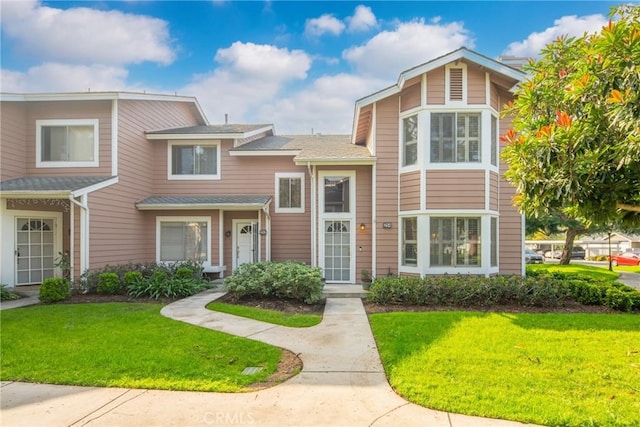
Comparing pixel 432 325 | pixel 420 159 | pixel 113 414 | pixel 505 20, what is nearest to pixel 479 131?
pixel 420 159

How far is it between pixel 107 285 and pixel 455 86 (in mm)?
11073

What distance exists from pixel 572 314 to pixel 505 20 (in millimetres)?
8517

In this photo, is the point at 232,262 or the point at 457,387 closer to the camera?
the point at 457,387

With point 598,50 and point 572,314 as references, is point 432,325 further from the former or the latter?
point 598,50

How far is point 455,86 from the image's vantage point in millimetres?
9719

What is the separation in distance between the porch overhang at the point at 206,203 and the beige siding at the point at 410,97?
5.36 metres

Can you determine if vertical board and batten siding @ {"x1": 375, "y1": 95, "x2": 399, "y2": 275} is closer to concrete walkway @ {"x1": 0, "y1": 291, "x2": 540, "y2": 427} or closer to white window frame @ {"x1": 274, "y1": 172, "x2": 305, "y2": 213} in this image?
white window frame @ {"x1": 274, "y1": 172, "x2": 305, "y2": 213}

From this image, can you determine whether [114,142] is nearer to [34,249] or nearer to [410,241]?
[34,249]

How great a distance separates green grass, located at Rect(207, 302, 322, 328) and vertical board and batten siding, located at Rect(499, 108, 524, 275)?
6.41 metres

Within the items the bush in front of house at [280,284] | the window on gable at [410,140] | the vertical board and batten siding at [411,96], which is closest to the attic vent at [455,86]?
the vertical board and batten siding at [411,96]

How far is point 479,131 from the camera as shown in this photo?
9.68 meters

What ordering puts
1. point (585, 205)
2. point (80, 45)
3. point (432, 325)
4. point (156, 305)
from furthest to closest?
point (80, 45) → point (156, 305) → point (432, 325) → point (585, 205)

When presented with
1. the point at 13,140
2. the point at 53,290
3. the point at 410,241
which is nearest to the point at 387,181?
the point at 410,241

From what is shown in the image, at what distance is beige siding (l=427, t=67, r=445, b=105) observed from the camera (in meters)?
9.71
